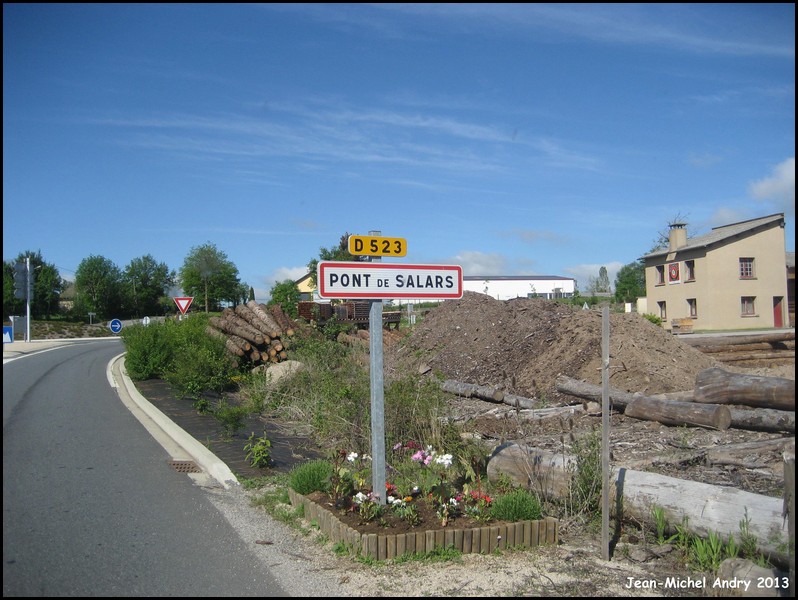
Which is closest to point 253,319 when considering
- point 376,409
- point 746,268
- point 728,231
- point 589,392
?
point 589,392

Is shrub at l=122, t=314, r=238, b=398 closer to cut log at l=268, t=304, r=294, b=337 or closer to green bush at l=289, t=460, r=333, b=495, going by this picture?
cut log at l=268, t=304, r=294, b=337

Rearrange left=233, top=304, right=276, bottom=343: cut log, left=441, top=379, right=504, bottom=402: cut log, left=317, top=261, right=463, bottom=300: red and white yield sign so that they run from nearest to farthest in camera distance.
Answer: left=317, top=261, right=463, bottom=300: red and white yield sign → left=441, top=379, right=504, bottom=402: cut log → left=233, top=304, right=276, bottom=343: cut log

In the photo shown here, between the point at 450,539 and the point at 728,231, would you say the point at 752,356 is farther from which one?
the point at 728,231

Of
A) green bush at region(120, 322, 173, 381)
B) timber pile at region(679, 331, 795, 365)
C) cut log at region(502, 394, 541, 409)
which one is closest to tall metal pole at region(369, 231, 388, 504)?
cut log at region(502, 394, 541, 409)

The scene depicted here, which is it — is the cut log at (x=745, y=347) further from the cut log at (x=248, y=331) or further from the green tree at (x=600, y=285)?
the green tree at (x=600, y=285)

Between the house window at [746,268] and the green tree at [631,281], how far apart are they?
26.1 meters

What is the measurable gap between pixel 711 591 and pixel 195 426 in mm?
8077

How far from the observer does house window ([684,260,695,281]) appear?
124ft

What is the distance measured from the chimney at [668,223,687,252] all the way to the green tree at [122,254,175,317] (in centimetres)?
3361

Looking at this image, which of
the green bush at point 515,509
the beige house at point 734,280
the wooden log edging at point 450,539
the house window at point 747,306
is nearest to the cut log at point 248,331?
the wooden log edging at point 450,539

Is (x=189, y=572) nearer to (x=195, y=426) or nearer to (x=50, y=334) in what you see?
(x=50, y=334)

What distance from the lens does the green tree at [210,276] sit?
22.6 metres

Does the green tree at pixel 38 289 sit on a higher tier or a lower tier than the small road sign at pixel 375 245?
lower

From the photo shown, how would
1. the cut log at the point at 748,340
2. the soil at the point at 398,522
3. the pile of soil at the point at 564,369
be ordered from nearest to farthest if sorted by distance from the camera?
the soil at the point at 398,522, the pile of soil at the point at 564,369, the cut log at the point at 748,340
